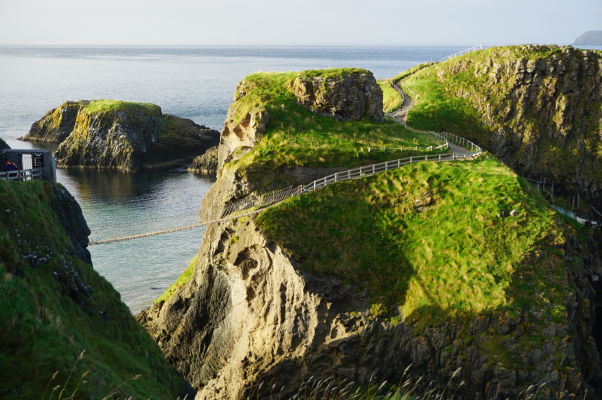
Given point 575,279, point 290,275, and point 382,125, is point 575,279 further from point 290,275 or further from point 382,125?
point 382,125

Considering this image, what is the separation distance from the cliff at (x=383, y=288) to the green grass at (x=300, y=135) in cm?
28

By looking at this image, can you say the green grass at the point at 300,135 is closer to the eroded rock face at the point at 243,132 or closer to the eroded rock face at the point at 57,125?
the eroded rock face at the point at 243,132

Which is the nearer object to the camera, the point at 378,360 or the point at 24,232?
the point at 24,232

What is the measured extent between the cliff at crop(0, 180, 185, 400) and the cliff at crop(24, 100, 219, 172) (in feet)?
283

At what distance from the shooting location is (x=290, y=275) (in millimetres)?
47125

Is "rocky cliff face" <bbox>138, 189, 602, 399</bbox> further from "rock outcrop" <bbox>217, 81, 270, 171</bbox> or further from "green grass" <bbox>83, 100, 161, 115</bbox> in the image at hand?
"green grass" <bbox>83, 100, 161, 115</bbox>

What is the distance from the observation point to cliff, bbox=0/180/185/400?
2212 centimetres

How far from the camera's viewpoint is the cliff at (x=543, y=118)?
272 ft

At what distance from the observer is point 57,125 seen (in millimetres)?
149375

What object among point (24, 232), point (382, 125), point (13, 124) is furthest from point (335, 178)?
point (13, 124)

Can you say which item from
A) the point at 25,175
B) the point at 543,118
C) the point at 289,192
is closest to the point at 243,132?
the point at 289,192

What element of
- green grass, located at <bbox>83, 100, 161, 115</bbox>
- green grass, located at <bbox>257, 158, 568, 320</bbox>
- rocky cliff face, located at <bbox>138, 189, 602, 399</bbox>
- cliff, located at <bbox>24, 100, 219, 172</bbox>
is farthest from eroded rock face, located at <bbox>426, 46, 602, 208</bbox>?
green grass, located at <bbox>83, 100, 161, 115</bbox>

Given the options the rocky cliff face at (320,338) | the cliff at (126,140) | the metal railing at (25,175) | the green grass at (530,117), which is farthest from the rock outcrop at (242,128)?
the cliff at (126,140)

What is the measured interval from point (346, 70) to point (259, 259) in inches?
1045
